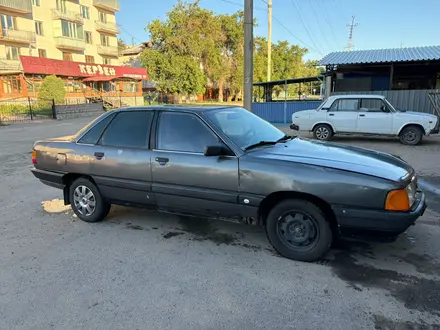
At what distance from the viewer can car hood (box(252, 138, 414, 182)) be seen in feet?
11.1

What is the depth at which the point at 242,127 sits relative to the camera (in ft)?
14.2

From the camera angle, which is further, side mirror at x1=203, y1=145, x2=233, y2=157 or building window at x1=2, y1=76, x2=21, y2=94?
building window at x1=2, y1=76, x2=21, y2=94

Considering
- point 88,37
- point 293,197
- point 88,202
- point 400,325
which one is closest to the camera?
point 400,325

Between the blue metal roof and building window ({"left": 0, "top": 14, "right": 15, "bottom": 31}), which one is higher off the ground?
building window ({"left": 0, "top": 14, "right": 15, "bottom": 31})

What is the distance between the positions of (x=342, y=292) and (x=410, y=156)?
7.47m

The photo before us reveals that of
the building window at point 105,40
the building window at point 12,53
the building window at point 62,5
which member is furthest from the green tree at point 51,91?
the building window at point 105,40

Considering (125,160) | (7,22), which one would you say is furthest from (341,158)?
(7,22)

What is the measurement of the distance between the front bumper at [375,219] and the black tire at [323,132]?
29.0 ft

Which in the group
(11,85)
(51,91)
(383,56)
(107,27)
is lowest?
(51,91)

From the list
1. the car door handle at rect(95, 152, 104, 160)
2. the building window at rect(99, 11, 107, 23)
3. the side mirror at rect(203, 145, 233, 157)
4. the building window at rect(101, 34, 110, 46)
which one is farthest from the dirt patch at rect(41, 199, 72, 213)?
the building window at rect(99, 11, 107, 23)

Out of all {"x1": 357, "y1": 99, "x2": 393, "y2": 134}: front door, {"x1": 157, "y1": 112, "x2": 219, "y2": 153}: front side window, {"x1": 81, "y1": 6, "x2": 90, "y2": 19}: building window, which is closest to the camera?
{"x1": 157, "y1": 112, "x2": 219, "y2": 153}: front side window

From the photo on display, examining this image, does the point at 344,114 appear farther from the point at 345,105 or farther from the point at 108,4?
the point at 108,4

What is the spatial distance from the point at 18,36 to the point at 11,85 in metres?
5.49

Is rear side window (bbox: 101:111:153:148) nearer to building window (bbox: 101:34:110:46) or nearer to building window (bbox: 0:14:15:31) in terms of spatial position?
building window (bbox: 0:14:15:31)
